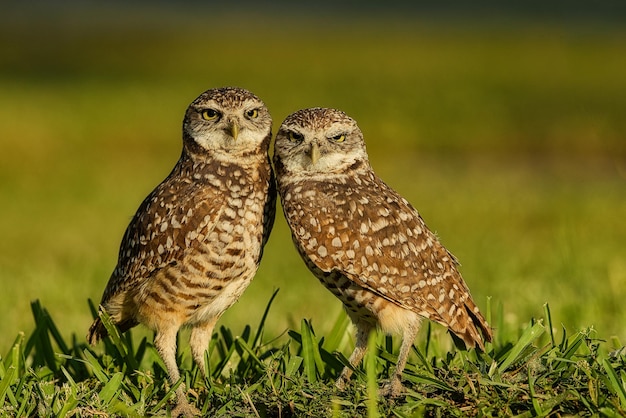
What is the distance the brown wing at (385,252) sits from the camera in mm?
4016

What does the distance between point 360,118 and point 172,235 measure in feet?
43.2

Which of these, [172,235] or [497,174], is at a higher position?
[172,235]

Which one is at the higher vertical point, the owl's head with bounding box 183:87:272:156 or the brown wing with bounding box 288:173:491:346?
the owl's head with bounding box 183:87:272:156

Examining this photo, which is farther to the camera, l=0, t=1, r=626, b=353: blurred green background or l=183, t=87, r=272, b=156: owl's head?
l=0, t=1, r=626, b=353: blurred green background

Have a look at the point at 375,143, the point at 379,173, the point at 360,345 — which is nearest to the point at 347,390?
the point at 360,345

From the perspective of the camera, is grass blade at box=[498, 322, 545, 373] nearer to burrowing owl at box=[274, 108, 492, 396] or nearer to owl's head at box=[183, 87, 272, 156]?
burrowing owl at box=[274, 108, 492, 396]

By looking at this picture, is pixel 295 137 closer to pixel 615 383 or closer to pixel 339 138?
pixel 339 138

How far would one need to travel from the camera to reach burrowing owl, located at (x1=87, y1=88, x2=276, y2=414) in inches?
169

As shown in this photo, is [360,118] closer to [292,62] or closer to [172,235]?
[292,62]

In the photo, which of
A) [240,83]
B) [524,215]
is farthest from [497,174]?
[240,83]

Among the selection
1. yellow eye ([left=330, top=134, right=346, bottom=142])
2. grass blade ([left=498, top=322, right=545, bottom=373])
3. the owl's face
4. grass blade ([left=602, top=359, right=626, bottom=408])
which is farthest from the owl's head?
grass blade ([left=602, top=359, right=626, bottom=408])

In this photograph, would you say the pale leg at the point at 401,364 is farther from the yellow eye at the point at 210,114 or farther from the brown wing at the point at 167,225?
the yellow eye at the point at 210,114

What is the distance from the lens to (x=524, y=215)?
10.8 m

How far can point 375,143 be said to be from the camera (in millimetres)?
16328
